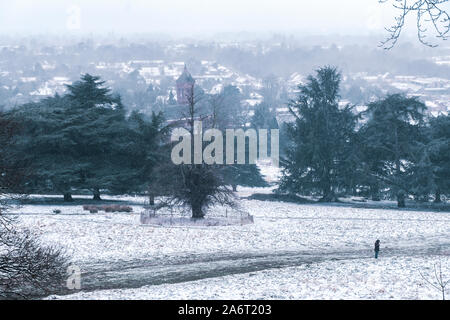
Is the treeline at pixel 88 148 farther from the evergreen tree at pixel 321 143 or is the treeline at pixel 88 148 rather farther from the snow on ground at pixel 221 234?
the evergreen tree at pixel 321 143

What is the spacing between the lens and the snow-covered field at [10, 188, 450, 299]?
18.8 meters

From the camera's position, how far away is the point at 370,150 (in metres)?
49.1

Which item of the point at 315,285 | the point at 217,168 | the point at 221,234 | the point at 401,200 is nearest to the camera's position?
the point at 315,285

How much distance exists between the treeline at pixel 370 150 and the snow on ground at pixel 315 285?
82.6 feet

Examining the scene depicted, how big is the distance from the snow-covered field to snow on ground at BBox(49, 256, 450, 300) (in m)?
0.03

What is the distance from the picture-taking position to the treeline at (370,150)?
47094mm

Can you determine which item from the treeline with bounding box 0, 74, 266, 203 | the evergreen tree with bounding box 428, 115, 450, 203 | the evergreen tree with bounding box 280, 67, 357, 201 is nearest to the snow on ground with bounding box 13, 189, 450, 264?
the treeline with bounding box 0, 74, 266, 203

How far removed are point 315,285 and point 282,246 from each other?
388 inches

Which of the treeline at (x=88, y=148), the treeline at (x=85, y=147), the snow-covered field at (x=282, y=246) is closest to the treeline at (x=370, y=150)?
the snow-covered field at (x=282, y=246)

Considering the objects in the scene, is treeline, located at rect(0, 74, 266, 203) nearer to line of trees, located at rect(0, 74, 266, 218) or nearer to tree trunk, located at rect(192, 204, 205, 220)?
line of trees, located at rect(0, 74, 266, 218)

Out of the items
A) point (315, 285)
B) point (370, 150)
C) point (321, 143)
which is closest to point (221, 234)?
point (315, 285)

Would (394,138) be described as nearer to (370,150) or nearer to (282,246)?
(370,150)
